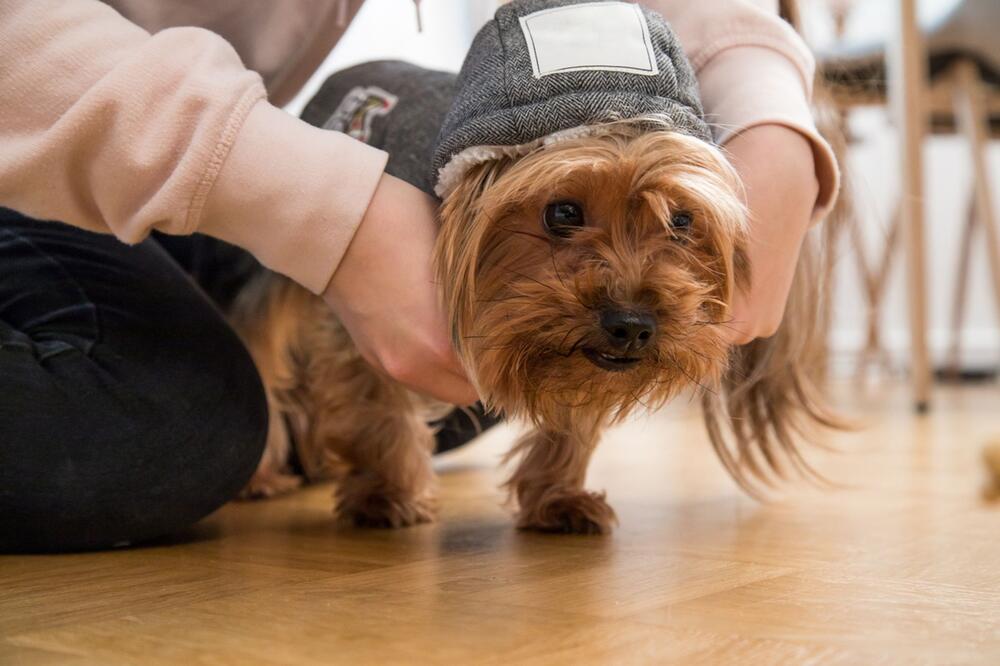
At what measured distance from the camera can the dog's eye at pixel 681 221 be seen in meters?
0.99

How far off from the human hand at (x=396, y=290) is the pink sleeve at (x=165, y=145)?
19 millimetres

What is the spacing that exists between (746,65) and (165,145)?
1.75 feet

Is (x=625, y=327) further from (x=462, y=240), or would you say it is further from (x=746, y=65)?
(x=746, y=65)

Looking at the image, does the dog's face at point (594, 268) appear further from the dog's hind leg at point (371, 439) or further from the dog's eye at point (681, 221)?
the dog's hind leg at point (371, 439)

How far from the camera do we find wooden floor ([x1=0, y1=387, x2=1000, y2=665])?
2.41 feet

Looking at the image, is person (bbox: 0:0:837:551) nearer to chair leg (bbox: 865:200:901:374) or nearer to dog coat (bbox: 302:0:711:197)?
dog coat (bbox: 302:0:711:197)

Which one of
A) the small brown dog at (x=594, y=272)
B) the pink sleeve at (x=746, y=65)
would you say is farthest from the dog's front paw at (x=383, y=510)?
the pink sleeve at (x=746, y=65)

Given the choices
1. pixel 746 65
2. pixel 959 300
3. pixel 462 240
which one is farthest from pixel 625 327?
pixel 959 300

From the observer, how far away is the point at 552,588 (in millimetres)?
930

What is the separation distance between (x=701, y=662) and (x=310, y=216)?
45cm

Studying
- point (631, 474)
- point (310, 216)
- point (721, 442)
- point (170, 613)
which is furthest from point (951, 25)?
point (170, 613)

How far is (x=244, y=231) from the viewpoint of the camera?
96 centimetres

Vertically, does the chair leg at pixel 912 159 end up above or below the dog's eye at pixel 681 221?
above

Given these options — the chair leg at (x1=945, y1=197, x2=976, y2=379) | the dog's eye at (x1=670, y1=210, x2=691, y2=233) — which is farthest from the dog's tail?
the chair leg at (x1=945, y1=197, x2=976, y2=379)
